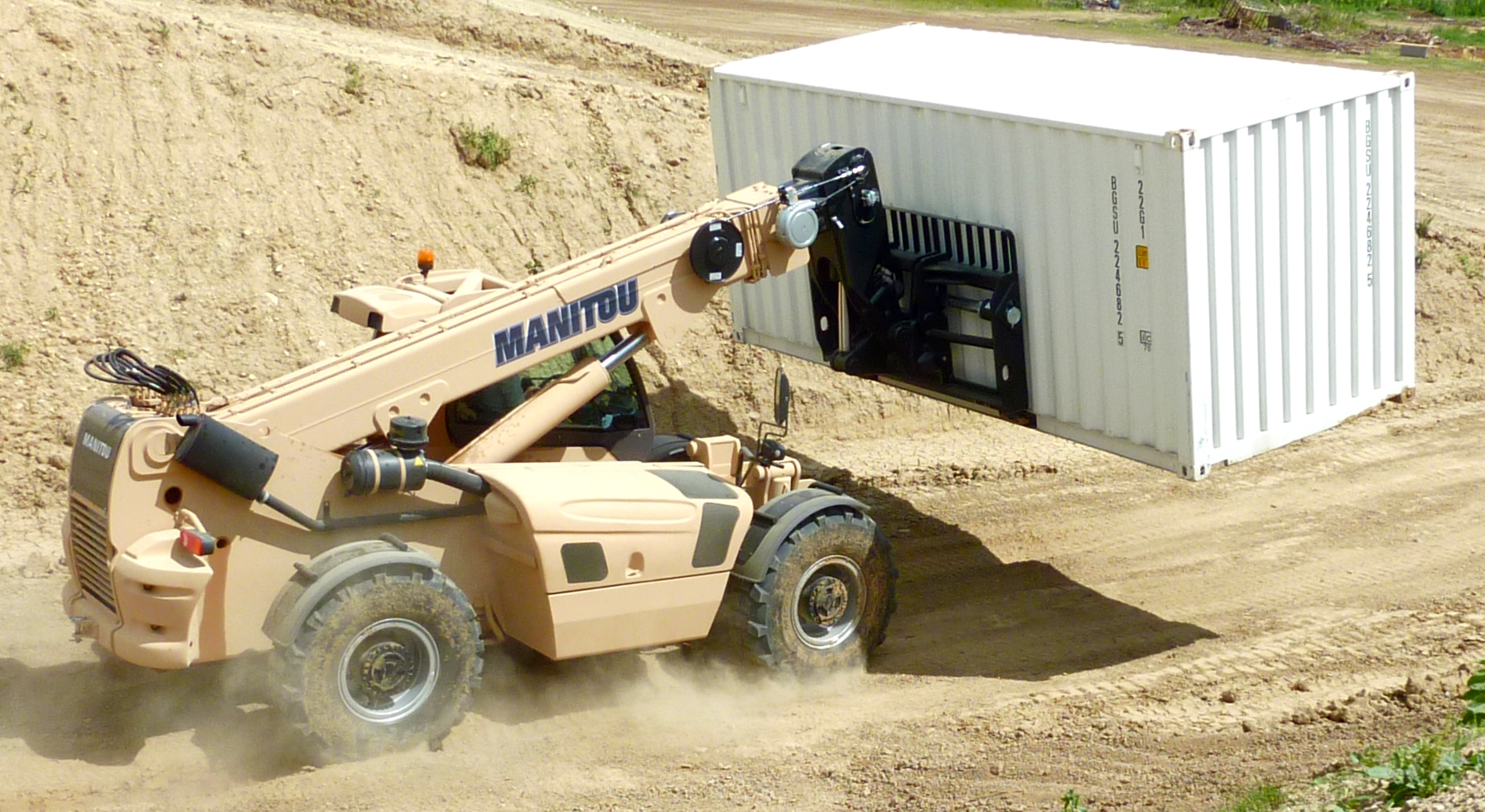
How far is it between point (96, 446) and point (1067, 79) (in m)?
6.39

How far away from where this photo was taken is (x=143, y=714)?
8.77m

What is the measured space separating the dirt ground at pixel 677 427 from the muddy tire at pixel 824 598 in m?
0.23

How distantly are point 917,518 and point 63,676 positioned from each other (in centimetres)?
630

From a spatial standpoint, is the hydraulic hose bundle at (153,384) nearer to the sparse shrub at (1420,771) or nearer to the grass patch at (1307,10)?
the sparse shrub at (1420,771)

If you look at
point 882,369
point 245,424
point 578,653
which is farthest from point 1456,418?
point 245,424

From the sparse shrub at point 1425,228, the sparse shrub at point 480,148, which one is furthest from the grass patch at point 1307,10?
the sparse shrub at point 480,148

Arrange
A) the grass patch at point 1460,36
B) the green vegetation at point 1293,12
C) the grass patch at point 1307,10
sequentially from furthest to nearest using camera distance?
1. the grass patch at point 1307,10
2. the green vegetation at point 1293,12
3. the grass patch at point 1460,36

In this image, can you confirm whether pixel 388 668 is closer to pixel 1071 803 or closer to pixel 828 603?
pixel 828 603

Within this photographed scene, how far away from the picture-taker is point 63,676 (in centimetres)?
933

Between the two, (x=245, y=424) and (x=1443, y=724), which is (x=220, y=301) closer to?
(x=245, y=424)

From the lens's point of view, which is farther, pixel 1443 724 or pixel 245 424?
pixel 1443 724

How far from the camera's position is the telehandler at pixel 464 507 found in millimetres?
7711

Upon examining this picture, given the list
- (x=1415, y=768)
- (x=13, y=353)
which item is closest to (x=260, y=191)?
(x=13, y=353)

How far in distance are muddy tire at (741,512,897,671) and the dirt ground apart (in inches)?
9.0
